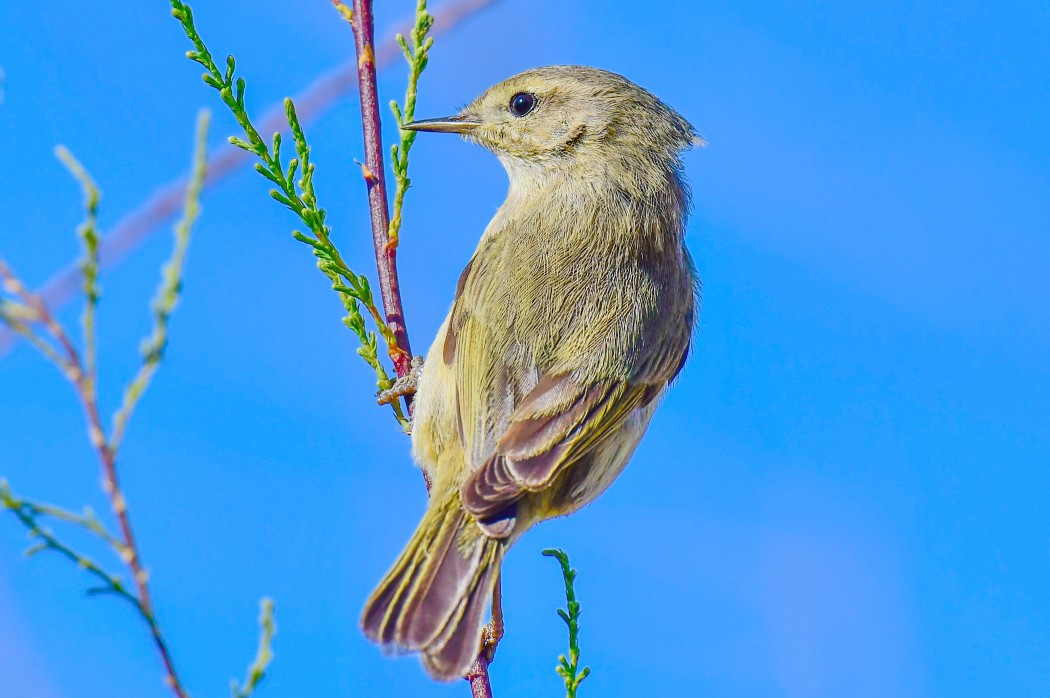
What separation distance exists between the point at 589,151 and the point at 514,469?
1.69 m

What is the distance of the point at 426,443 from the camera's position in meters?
3.51

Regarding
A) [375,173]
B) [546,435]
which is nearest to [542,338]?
[546,435]

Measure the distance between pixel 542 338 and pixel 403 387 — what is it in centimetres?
50

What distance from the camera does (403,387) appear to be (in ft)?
11.7

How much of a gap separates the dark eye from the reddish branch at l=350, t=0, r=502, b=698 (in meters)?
1.13

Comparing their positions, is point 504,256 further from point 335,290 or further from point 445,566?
point 445,566

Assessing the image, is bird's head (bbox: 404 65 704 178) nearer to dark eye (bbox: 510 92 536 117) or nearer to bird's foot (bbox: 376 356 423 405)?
dark eye (bbox: 510 92 536 117)

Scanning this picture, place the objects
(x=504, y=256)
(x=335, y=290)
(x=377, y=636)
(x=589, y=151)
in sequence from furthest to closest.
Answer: (x=589, y=151) < (x=504, y=256) < (x=335, y=290) < (x=377, y=636)

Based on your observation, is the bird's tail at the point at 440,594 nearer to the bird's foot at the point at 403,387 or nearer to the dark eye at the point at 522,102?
the bird's foot at the point at 403,387

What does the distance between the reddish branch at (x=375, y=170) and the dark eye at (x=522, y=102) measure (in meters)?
1.13

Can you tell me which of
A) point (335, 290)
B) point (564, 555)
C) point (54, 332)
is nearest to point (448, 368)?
point (335, 290)

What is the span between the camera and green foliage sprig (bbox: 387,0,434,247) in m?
3.38

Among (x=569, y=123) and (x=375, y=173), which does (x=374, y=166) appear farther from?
(x=569, y=123)

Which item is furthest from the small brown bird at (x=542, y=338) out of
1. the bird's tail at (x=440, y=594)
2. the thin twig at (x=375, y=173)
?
the thin twig at (x=375, y=173)
